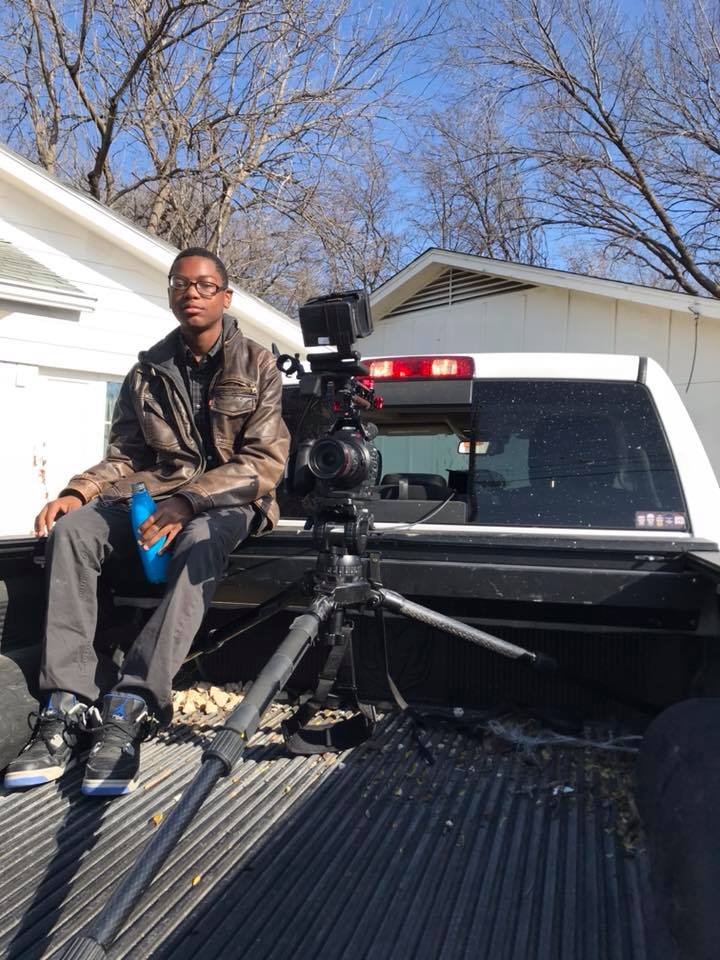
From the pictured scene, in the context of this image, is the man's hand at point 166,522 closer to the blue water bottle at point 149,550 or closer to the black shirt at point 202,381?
the blue water bottle at point 149,550

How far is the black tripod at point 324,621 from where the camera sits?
1.51 metres

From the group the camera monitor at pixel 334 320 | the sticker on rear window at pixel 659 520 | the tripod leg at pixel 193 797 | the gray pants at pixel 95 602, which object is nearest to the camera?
the tripod leg at pixel 193 797

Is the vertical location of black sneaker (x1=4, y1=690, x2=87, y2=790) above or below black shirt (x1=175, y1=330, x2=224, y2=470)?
below

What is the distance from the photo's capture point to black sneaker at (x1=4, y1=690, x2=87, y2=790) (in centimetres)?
230

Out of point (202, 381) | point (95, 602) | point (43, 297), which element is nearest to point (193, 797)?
point (95, 602)

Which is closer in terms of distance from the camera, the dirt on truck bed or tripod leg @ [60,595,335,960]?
tripod leg @ [60,595,335,960]

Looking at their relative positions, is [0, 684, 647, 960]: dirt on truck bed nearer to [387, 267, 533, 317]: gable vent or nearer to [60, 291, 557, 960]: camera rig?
[60, 291, 557, 960]: camera rig

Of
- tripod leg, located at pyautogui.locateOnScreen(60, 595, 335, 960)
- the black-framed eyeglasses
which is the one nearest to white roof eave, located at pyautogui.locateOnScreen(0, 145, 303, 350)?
the black-framed eyeglasses

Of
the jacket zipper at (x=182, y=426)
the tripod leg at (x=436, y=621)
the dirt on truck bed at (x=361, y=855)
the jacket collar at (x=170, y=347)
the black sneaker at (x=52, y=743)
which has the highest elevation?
the jacket collar at (x=170, y=347)

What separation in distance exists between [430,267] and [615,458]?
9.00 metres

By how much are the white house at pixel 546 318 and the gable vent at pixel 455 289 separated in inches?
0.6

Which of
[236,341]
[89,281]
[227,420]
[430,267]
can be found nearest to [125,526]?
[227,420]

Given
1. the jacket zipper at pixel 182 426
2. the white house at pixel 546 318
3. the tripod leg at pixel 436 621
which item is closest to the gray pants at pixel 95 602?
the jacket zipper at pixel 182 426

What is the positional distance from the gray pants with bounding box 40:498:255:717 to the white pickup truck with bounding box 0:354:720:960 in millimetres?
183
